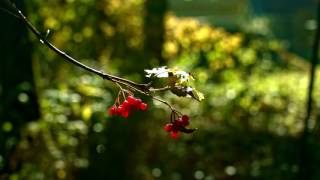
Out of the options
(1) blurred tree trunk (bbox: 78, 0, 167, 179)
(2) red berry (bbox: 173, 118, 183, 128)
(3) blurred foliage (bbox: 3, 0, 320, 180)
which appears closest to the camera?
(2) red berry (bbox: 173, 118, 183, 128)

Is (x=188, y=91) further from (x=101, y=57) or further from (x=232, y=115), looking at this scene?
(x=101, y=57)

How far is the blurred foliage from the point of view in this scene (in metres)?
5.21

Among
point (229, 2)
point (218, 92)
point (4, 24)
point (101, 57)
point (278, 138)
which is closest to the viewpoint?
point (4, 24)

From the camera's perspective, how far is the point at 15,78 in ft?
18.9

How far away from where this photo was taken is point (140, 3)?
29.2 ft

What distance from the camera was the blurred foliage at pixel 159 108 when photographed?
17.1ft

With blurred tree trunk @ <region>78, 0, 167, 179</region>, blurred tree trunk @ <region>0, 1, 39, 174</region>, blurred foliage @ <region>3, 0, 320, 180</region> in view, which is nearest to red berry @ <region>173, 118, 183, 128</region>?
blurred foliage @ <region>3, 0, 320, 180</region>

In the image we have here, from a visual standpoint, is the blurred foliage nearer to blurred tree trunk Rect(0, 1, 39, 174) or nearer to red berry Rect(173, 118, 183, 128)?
blurred tree trunk Rect(0, 1, 39, 174)

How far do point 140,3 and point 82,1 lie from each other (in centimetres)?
101

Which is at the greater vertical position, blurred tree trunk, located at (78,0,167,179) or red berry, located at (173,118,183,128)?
blurred tree trunk, located at (78,0,167,179)

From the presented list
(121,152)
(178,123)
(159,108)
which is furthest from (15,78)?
(178,123)

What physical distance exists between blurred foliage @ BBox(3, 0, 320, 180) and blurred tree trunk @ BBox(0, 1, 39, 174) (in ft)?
0.43

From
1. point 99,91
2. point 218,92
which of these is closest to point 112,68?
point 99,91

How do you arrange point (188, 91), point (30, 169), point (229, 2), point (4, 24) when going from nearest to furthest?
point (188, 91), point (30, 169), point (4, 24), point (229, 2)
